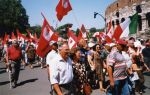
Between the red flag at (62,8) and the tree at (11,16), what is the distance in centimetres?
7146

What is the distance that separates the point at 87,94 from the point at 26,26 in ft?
258

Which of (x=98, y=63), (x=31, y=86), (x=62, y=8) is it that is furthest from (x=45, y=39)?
(x=31, y=86)

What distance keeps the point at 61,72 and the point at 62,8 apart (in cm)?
514

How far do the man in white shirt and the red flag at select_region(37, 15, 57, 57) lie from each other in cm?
255

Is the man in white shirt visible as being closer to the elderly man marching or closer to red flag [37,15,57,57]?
red flag [37,15,57,57]

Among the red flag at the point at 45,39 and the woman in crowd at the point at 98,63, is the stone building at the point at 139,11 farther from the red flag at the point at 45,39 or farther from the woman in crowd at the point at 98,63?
the red flag at the point at 45,39

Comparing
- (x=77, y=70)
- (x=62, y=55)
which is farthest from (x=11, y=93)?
(x=62, y=55)

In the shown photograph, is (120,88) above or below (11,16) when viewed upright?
below

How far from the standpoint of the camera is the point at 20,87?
1504 cm

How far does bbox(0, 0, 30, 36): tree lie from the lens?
83312mm

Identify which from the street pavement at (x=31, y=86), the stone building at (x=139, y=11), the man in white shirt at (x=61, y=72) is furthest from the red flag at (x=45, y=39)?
the stone building at (x=139, y=11)

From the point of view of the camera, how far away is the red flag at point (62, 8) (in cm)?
1192

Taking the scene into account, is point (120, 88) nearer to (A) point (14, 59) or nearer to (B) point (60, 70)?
(B) point (60, 70)

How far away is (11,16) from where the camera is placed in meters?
84.0
